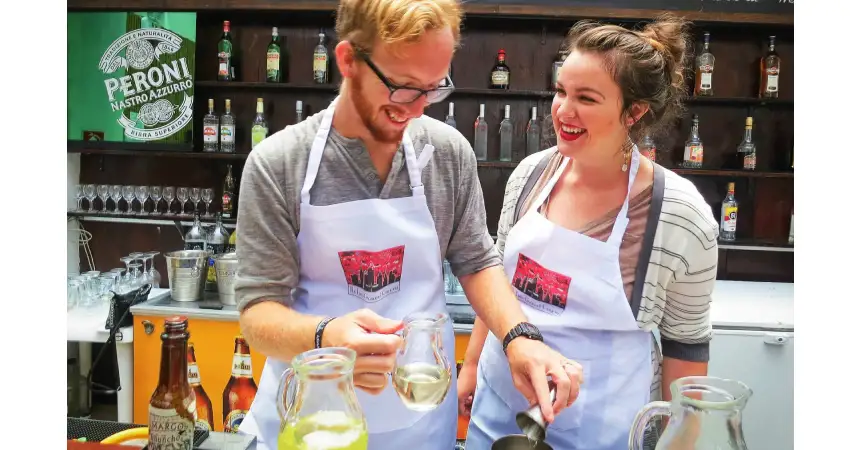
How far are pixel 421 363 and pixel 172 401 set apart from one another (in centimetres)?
39

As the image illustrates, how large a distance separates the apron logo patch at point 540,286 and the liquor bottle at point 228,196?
2.43 meters

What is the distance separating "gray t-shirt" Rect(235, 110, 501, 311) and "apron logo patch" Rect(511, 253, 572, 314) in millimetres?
166

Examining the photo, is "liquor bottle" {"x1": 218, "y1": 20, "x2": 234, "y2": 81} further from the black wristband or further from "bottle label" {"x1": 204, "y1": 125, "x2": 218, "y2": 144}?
the black wristband

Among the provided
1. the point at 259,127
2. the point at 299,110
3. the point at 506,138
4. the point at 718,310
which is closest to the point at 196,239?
the point at 259,127

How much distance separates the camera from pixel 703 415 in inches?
30.7

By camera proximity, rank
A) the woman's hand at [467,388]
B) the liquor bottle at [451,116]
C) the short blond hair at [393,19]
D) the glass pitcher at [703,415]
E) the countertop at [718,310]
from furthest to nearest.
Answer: the liquor bottle at [451,116] < the countertop at [718,310] < the woman's hand at [467,388] < the short blond hair at [393,19] < the glass pitcher at [703,415]

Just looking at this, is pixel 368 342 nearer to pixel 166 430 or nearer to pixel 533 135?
pixel 166 430

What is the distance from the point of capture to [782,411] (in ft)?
9.59

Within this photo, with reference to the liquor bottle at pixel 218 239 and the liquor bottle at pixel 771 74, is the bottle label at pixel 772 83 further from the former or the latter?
the liquor bottle at pixel 218 239

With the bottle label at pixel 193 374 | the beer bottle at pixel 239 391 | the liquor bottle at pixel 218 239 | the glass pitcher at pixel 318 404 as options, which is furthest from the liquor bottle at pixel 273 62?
the glass pitcher at pixel 318 404

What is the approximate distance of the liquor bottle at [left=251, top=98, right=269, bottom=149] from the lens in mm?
3587

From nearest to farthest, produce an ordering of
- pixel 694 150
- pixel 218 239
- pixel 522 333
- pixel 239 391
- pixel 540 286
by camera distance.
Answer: pixel 522 333
pixel 540 286
pixel 239 391
pixel 218 239
pixel 694 150

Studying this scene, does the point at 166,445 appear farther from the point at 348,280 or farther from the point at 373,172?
the point at 373,172

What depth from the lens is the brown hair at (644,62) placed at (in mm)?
1544
